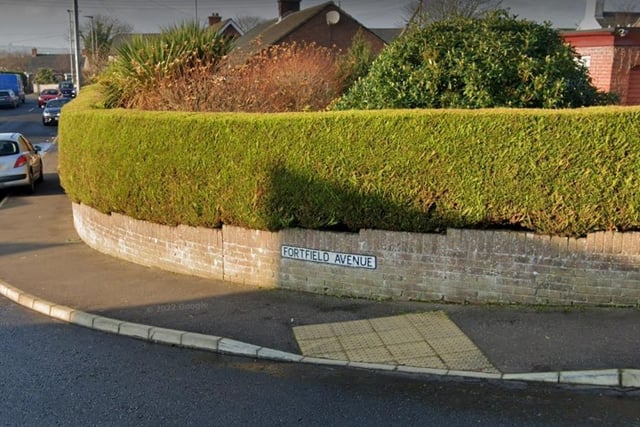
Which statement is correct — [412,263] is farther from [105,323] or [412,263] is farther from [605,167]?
[105,323]

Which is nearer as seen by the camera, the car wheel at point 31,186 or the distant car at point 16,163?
the distant car at point 16,163

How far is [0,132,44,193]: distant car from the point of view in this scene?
44.4 feet

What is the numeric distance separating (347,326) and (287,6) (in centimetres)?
3582

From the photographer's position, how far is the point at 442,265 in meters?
6.12

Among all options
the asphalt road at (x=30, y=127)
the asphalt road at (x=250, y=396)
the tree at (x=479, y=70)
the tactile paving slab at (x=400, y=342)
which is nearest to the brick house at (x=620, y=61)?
the tree at (x=479, y=70)

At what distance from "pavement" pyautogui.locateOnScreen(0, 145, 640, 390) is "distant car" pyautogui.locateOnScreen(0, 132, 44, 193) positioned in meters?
6.62

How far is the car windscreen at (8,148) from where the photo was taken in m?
13.8

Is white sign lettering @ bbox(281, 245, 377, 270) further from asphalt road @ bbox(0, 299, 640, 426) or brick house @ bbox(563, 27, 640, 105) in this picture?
brick house @ bbox(563, 27, 640, 105)

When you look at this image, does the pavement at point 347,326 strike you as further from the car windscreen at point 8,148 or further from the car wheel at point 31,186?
the car windscreen at point 8,148

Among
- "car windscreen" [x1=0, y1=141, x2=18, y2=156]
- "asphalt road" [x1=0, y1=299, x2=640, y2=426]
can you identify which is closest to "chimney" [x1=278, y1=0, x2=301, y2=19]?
"car windscreen" [x1=0, y1=141, x2=18, y2=156]

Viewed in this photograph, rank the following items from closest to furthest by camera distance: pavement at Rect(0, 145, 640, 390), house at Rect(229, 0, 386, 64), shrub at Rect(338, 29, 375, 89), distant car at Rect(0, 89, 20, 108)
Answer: pavement at Rect(0, 145, 640, 390), shrub at Rect(338, 29, 375, 89), house at Rect(229, 0, 386, 64), distant car at Rect(0, 89, 20, 108)

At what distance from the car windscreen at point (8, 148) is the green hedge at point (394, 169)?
7.86 m

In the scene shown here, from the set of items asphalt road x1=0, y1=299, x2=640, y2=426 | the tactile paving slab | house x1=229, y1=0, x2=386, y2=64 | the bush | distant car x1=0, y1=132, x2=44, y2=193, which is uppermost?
house x1=229, y1=0, x2=386, y2=64

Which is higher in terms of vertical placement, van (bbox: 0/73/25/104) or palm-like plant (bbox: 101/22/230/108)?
van (bbox: 0/73/25/104)
